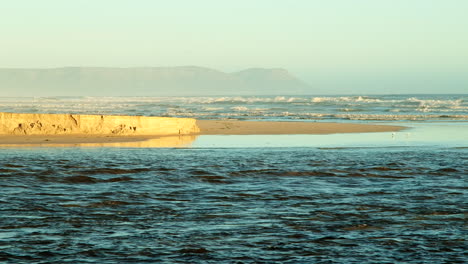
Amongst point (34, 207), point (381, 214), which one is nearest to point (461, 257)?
point (381, 214)

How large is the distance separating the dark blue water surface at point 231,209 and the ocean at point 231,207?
0.05 ft

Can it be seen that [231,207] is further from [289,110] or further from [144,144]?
[289,110]

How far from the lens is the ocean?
6434 millimetres

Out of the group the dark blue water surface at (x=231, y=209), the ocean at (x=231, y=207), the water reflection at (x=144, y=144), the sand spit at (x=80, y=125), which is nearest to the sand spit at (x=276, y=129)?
the sand spit at (x=80, y=125)

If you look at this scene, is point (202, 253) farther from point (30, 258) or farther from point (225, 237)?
point (30, 258)

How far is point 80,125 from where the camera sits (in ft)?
71.3

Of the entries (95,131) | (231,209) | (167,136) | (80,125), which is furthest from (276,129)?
(231,209)

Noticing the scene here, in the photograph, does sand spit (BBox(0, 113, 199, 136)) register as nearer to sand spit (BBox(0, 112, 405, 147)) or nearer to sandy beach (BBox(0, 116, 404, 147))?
sand spit (BBox(0, 112, 405, 147))

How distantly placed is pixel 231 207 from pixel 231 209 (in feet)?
0.56

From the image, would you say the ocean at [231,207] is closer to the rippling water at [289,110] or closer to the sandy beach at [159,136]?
the sandy beach at [159,136]

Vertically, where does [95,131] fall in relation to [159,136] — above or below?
above

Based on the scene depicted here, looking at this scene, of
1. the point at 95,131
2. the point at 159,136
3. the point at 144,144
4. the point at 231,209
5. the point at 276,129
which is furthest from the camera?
the point at 276,129

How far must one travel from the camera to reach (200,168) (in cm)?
1320

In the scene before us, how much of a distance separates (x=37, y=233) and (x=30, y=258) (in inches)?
42.2
